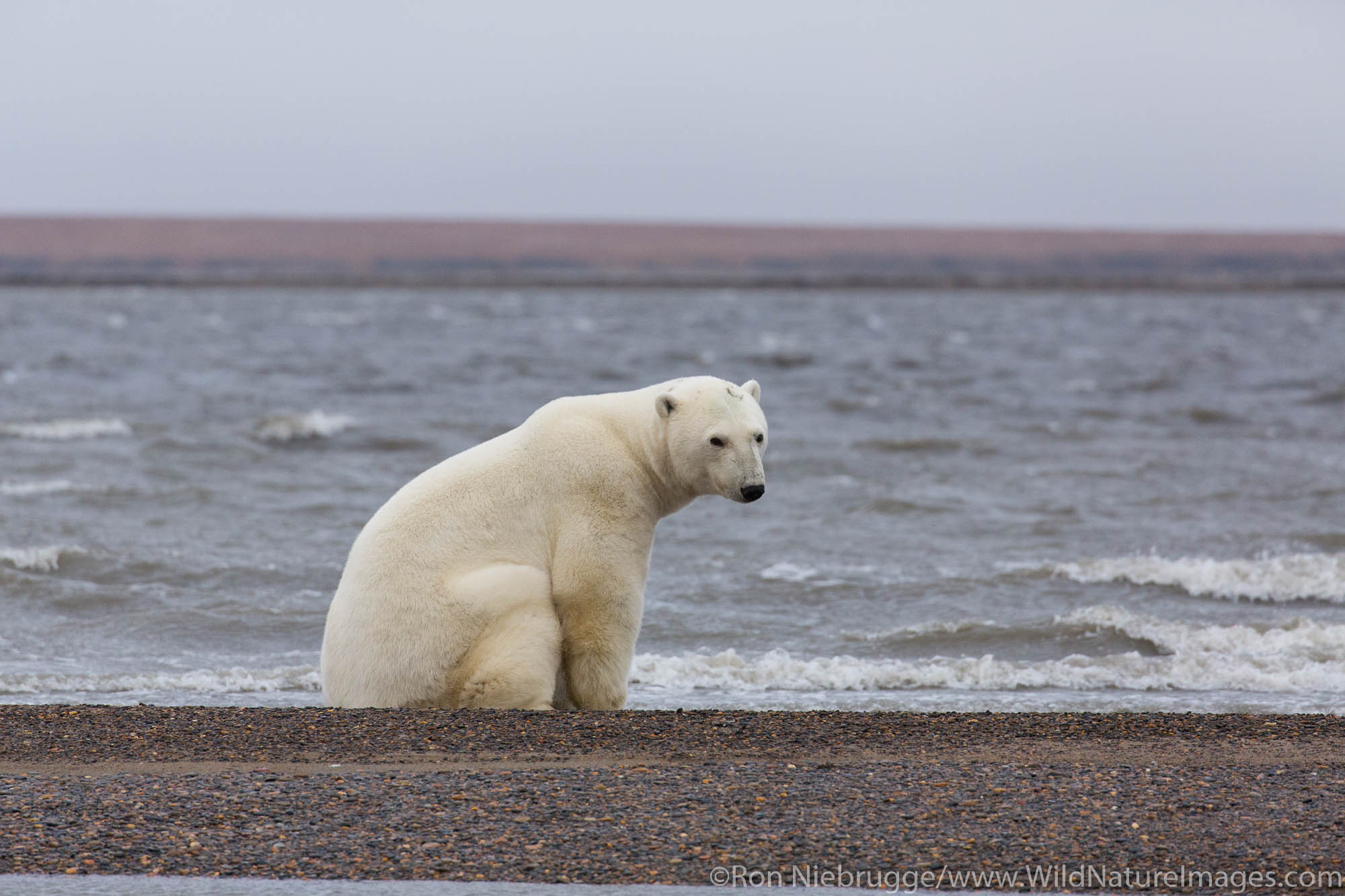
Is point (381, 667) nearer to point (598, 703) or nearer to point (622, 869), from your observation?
point (598, 703)

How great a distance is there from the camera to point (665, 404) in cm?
552

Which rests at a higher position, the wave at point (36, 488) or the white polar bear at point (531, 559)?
the white polar bear at point (531, 559)

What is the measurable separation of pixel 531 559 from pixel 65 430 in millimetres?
14640

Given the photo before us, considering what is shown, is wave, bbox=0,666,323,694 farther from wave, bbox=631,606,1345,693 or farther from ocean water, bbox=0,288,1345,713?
wave, bbox=631,606,1345,693

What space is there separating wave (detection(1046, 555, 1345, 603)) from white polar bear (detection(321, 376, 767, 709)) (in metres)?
5.14

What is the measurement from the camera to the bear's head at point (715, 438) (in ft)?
17.8

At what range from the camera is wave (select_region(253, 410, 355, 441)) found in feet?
58.7

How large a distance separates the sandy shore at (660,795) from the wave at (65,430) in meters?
13.3

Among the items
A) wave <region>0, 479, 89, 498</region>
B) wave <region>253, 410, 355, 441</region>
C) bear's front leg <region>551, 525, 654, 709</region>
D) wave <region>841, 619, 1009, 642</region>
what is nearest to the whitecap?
wave <region>841, 619, 1009, 642</region>

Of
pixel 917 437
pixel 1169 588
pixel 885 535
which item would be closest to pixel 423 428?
pixel 917 437

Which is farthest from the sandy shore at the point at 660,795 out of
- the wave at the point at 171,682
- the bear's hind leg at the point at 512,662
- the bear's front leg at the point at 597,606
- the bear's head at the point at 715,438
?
Answer: the wave at the point at 171,682

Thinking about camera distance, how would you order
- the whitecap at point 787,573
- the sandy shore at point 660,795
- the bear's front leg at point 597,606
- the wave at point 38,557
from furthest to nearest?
the whitecap at point 787,573, the wave at point 38,557, the bear's front leg at point 597,606, the sandy shore at point 660,795

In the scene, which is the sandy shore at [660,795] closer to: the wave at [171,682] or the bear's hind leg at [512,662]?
the bear's hind leg at [512,662]

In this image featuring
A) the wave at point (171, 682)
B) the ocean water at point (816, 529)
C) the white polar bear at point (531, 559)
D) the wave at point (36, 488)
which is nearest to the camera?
the white polar bear at point (531, 559)
